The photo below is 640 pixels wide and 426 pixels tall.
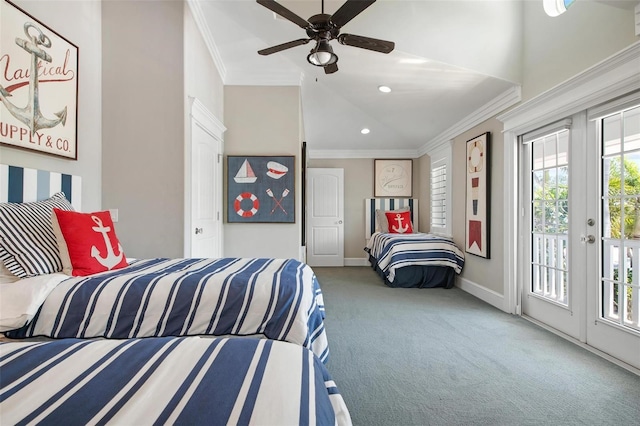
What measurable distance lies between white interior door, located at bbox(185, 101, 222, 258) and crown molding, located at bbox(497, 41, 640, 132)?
313 centimetres

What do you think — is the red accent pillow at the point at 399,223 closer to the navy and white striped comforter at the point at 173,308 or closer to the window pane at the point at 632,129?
the window pane at the point at 632,129

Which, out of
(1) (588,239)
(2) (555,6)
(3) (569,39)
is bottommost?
(1) (588,239)

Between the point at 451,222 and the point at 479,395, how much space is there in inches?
128

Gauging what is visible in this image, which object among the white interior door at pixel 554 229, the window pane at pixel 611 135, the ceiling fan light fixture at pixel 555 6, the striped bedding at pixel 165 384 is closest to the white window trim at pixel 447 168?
the white interior door at pixel 554 229

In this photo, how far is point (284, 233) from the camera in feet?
12.5

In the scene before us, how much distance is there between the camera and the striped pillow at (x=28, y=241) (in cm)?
150

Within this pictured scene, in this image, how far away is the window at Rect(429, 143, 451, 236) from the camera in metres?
4.77

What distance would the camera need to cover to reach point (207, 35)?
10.6 feet

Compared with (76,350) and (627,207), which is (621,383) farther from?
(76,350)

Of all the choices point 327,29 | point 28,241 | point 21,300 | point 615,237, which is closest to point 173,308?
point 21,300

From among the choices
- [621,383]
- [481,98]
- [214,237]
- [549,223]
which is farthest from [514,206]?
[214,237]

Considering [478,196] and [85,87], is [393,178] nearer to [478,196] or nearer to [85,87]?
[478,196]

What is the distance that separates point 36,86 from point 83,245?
3.77 ft

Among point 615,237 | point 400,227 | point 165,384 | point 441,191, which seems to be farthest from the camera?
point 400,227
